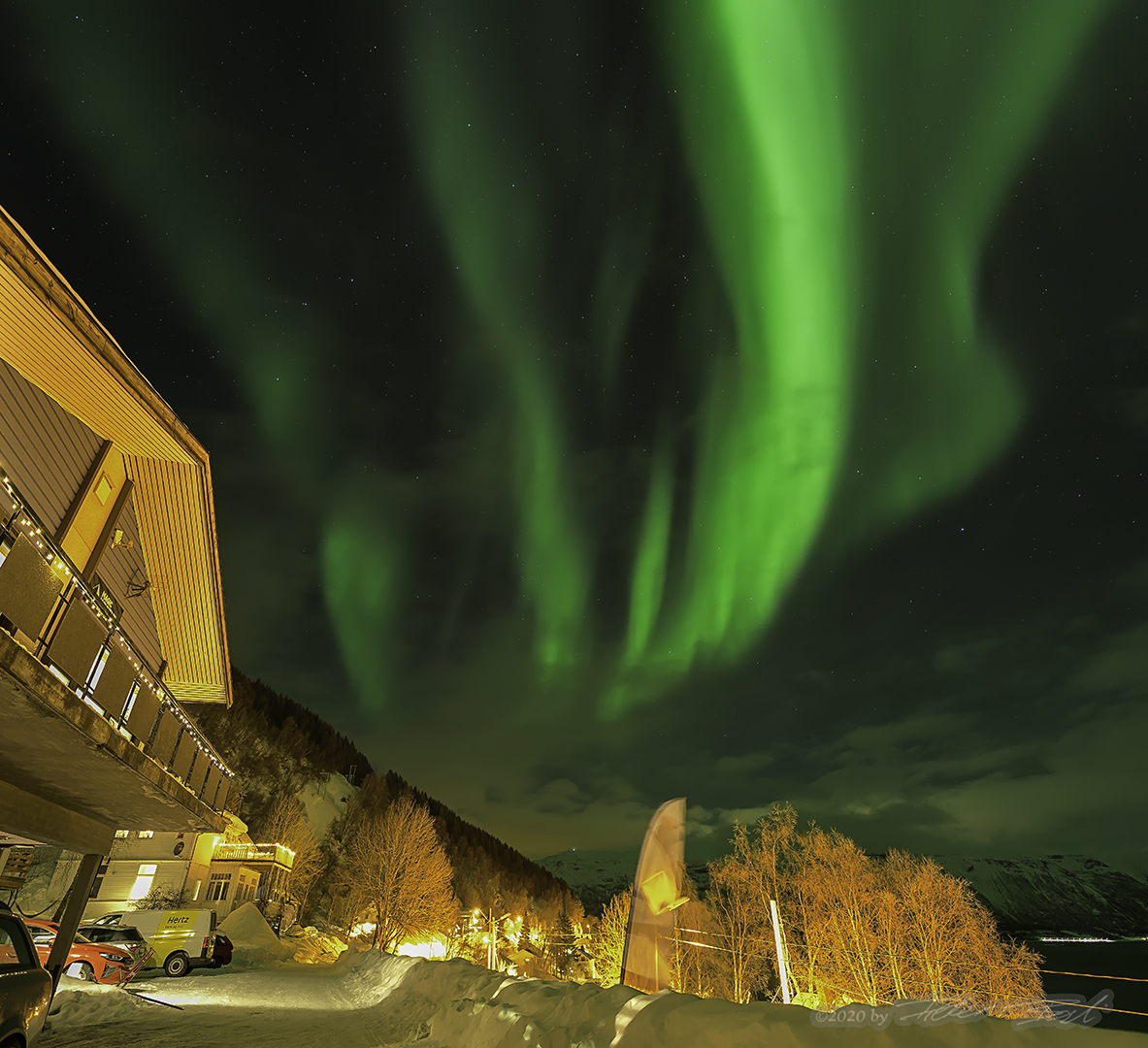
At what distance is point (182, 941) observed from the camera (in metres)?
22.3

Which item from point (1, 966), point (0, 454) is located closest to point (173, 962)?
point (0, 454)

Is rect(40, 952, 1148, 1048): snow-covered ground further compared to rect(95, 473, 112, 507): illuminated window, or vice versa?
rect(95, 473, 112, 507): illuminated window

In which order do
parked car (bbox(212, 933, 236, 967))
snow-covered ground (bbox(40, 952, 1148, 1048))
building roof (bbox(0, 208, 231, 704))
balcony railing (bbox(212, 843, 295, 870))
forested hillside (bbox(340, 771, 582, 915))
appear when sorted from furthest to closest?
forested hillside (bbox(340, 771, 582, 915)) < balcony railing (bbox(212, 843, 295, 870)) < parked car (bbox(212, 933, 236, 967)) < building roof (bbox(0, 208, 231, 704)) < snow-covered ground (bbox(40, 952, 1148, 1048))

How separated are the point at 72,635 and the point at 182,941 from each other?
2090cm

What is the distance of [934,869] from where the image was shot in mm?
67562

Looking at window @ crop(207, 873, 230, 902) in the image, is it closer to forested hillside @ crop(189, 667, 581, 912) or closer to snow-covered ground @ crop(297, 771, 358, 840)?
forested hillside @ crop(189, 667, 581, 912)

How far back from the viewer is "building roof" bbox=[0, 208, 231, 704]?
11.9 meters

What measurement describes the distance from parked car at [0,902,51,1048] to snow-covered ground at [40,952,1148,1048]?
3.57 m

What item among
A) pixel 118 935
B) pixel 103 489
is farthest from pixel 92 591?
pixel 118 935

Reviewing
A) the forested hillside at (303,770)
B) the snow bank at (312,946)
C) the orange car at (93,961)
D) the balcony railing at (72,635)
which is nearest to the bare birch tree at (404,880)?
the snow bank at (312,946)

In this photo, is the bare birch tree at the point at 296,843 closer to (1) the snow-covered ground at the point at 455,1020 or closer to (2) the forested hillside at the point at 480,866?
(2) the forested hillside at the point at 480,866

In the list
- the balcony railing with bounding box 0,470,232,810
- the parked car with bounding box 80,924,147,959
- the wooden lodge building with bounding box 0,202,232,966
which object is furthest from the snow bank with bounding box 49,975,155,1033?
the parked car with bounding box 80,924,147,959

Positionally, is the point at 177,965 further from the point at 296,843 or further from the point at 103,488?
the point at 296,843

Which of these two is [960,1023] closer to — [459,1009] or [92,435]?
[459,1009]
